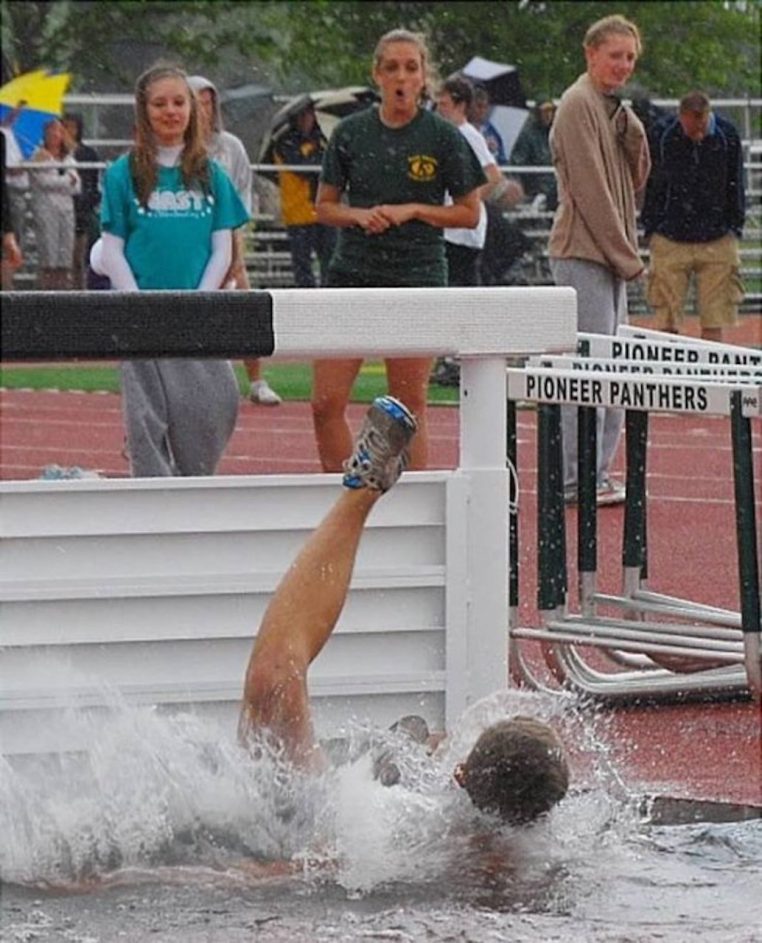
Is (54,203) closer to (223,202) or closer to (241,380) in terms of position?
(241,380)

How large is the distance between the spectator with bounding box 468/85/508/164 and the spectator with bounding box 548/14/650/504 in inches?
281

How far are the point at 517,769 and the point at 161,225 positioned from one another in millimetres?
3901

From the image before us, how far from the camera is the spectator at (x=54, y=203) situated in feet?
80.4

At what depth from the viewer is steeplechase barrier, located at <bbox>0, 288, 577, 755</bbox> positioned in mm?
5199

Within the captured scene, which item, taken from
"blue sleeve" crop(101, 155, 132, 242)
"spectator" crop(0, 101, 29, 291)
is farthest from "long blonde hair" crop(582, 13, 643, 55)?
"spectator" crop(0, 101, 29, 291)

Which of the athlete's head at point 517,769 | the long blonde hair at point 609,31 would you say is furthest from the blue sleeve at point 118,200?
the athlete's head at point 517,769

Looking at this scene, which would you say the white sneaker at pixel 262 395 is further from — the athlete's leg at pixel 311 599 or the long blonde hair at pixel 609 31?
the athlete's leg at pixel 311 599

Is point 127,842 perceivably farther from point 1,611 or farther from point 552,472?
point 552,472

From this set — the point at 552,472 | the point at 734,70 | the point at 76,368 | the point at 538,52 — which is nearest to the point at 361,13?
the point at 538,52

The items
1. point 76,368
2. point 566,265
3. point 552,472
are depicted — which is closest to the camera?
point 552,472

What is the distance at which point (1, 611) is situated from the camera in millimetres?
5230

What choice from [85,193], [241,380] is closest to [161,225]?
[241,380]

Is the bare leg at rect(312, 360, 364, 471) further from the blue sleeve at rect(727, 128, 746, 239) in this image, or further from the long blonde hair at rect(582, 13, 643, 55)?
the blue sleeve at rect(727, 128, 746, 239)

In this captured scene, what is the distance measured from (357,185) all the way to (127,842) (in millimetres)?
4967
